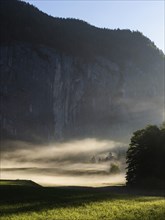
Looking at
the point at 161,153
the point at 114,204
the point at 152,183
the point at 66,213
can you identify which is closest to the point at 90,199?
the point at 114,204

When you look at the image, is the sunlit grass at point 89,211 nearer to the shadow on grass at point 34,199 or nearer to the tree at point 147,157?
the shadow on grass at point 34,199

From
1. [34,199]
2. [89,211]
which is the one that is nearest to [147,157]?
[34,199]

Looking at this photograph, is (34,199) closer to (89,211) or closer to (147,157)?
(89,211)

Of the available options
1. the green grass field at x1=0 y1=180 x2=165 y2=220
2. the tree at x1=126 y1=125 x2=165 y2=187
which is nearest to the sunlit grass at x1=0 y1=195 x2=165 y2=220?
the green grass field at x1=0 y1=180 x2=165 y2=220

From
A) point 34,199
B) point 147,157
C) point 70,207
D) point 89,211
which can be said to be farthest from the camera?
point 147,157

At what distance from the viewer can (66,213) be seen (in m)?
35.7

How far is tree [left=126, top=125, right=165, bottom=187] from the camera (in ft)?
254

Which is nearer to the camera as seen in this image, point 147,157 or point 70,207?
point 70,207

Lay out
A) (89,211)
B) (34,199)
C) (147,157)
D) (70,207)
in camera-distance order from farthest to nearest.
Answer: (147,157) < (34,199) < (70,207) < (89,211)

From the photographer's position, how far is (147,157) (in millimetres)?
79375

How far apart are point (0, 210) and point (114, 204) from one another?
11.0m

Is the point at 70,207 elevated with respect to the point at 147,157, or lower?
lower

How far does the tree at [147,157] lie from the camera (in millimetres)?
77375

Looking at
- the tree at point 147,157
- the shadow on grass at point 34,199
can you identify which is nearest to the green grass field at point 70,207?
the shadow on grass at point 34,199
